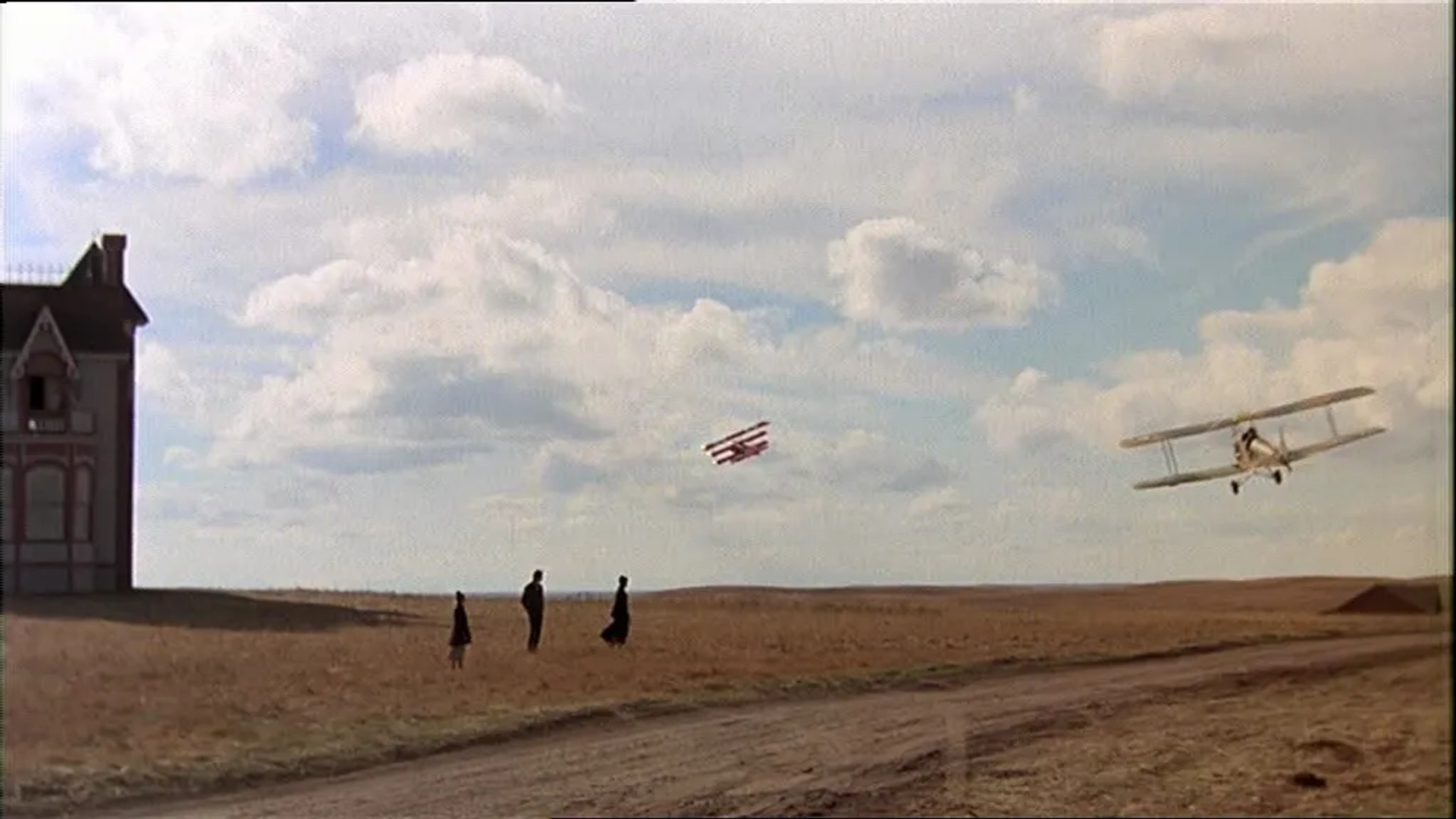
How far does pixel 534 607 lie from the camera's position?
8891 mm

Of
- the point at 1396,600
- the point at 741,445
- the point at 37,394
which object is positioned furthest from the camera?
the point at 37,394

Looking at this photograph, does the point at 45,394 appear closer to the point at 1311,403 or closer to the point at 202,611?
the point at 202,611

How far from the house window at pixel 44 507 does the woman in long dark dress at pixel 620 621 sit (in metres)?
2.42

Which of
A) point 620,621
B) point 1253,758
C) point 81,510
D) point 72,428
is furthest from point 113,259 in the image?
point 1253,758

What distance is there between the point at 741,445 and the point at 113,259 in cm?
284

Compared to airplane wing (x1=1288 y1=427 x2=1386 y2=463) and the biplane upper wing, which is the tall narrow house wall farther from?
airplane wing (x1=1288 y1=427 x2=1386 y2=463)

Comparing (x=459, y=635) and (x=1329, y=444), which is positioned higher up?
(x=1329, y=444)

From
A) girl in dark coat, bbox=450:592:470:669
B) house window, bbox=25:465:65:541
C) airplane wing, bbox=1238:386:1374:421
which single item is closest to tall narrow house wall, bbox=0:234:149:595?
house window, bbox=25:465:65:541

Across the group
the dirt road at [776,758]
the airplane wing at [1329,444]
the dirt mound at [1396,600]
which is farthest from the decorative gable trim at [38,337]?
the dirt mound at [1396,600]

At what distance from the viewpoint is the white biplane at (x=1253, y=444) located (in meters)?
8.03

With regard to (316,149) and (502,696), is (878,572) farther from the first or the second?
(316,149)

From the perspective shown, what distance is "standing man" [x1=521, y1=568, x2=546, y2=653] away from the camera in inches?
349

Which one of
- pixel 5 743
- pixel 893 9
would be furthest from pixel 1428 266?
pixel 5 743

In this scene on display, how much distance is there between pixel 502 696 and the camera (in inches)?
355
